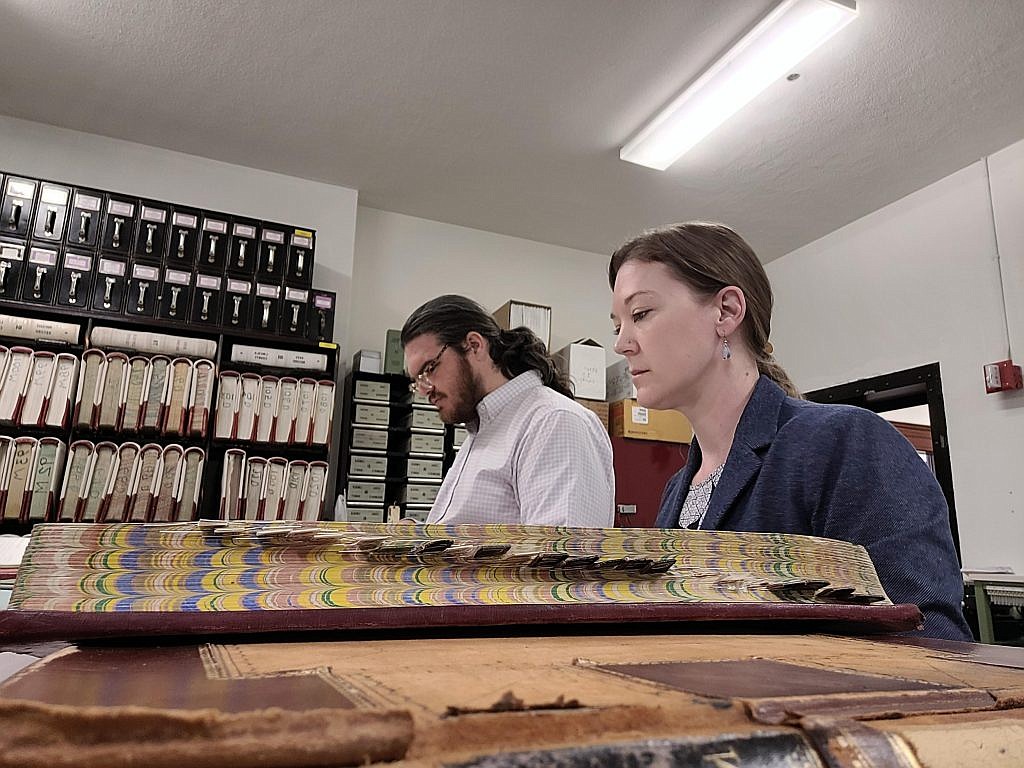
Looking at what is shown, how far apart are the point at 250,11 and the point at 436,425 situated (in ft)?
6.98

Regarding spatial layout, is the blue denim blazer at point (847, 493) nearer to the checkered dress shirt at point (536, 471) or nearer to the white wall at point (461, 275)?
the checkered dress shirt at point (536, 471)

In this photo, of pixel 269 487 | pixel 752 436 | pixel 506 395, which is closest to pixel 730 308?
pixel 752 436

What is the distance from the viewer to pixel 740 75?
128 inches

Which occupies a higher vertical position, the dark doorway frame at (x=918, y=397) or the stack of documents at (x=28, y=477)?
the dark doorway frame at (x=918, y=397)

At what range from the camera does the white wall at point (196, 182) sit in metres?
3.87

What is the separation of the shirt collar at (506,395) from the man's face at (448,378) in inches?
2.7

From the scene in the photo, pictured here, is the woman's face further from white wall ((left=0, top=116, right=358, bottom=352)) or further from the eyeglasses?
white wall ((left=0, top=116, right=358, bottom=352))

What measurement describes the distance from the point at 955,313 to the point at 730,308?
3.77 meters

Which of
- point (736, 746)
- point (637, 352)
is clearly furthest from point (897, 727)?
point (637, 352)

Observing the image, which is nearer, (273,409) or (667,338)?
(667,338)

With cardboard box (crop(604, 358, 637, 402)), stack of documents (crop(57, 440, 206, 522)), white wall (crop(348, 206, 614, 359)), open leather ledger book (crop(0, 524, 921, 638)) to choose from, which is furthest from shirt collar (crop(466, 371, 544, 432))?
white wall (crop(348, 206, 614, 359))

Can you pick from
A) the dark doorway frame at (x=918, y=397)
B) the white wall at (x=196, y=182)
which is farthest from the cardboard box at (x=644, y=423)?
the white wall at (x=196, y=182)

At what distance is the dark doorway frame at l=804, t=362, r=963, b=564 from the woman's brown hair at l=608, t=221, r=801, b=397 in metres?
3.23

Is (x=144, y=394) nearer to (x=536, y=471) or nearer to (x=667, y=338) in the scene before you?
(x=536, y=471)
